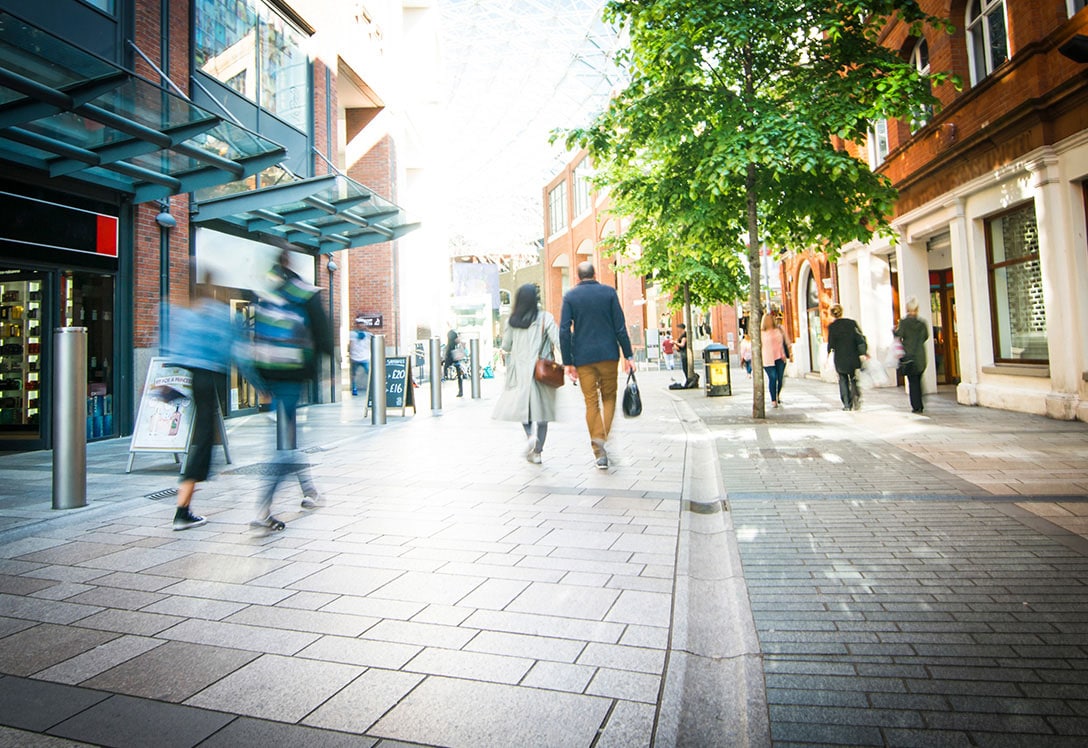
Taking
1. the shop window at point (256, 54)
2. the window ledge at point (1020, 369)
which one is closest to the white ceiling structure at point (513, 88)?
the shop window at point (256, 54)

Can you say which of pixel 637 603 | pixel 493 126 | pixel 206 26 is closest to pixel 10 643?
pixel 637 603

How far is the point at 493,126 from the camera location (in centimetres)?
5850

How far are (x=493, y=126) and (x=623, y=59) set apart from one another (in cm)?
5026

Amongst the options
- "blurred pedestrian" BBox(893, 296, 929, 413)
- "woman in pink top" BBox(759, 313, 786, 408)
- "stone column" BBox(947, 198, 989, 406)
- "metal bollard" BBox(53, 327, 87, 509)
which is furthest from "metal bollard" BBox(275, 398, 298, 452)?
"stone column" BBox(947, 198, 989, 406)

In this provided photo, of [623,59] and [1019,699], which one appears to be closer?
[1019,699]

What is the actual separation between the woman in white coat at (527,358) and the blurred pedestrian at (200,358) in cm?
283

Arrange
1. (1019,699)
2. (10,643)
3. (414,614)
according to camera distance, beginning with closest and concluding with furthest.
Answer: (1019,699), (10,643), (414,614)

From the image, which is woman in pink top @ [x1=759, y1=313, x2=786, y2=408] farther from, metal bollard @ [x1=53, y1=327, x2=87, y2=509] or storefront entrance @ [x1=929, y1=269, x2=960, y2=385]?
metal bollard @ [x1=53, y1=327, x2=87, y2=509]

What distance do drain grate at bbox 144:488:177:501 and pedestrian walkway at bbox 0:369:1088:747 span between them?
0.03 metres

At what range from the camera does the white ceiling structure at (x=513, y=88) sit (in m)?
43.0

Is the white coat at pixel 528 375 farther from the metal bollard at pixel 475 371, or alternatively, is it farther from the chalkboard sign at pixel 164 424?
the metal bollard at pixel 475 371

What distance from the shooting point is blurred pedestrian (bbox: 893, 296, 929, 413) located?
1116cm

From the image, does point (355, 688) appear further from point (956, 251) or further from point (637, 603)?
point (956, 251)

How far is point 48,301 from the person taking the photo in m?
9.36
